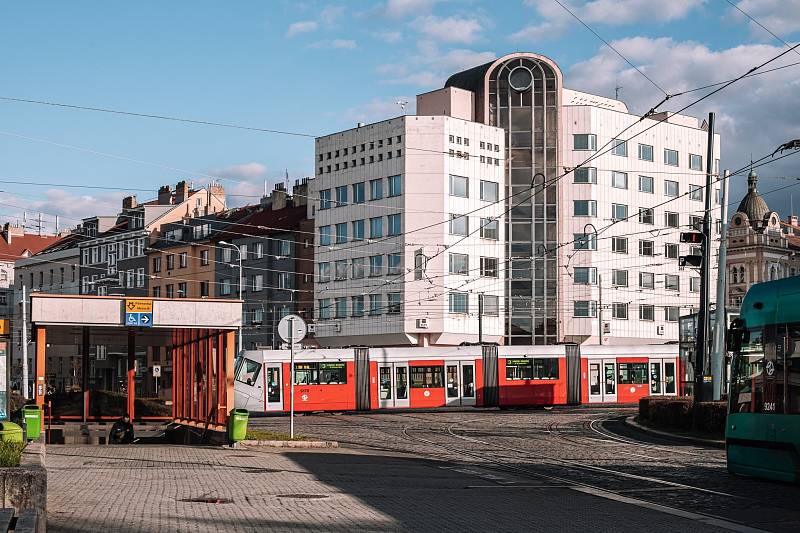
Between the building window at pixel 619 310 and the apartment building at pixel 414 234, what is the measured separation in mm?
7860

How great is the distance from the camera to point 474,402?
48750 mm

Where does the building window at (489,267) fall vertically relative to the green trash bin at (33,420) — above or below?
above

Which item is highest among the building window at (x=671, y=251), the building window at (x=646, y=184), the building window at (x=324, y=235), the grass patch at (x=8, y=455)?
the building window at (x=646, y=184)

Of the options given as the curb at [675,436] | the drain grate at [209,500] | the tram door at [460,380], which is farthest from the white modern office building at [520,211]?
the drain grate at [209,500]

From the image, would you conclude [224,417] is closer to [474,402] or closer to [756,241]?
[474,402]

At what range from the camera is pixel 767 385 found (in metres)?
17.5

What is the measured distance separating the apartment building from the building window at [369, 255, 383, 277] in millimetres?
64

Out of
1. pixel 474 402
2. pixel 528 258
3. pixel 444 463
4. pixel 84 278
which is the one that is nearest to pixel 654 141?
pixel 528 258

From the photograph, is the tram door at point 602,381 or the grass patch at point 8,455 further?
the tram door at point 602,381

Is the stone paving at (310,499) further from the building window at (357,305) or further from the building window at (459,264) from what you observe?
the building window at (357,305)

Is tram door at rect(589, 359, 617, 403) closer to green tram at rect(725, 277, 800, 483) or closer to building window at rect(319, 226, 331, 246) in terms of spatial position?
building window at rect(319, 226, 331, 246)

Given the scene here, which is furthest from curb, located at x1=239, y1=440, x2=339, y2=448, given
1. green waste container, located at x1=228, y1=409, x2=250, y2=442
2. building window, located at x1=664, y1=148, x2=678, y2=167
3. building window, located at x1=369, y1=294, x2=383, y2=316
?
building window, located at x1=664, y1=148, x2=678, y2=167

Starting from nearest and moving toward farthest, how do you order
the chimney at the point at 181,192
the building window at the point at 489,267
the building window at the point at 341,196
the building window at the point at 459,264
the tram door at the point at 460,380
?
the tram door at the point at 460,380 < the building window at the point at 459,264 < the building window at the point at 489,267 < the building window at the point at 341,196 < the chimney at the point at 181,192

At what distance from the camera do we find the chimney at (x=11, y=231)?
126681mm
